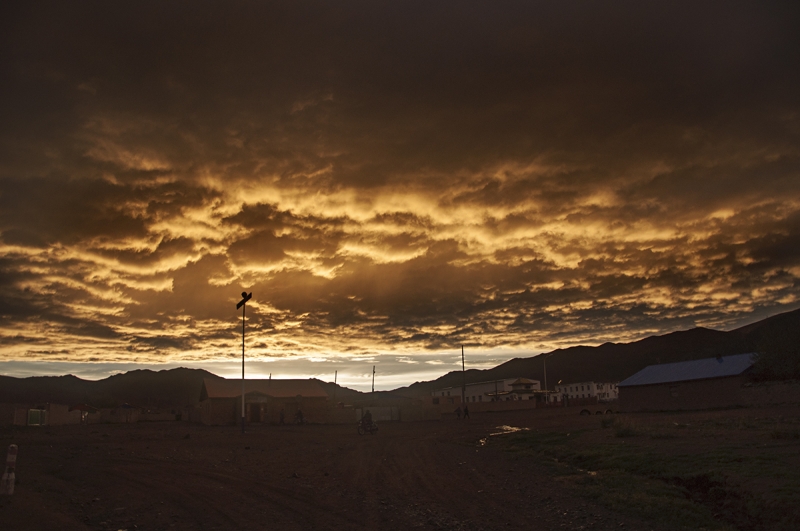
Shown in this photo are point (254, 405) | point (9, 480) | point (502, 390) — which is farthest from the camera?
point (502, 390)

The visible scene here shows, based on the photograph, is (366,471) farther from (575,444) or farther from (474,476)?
(575,444)

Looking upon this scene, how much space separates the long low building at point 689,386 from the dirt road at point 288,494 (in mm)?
38940

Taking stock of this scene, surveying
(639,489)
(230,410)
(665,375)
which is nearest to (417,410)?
(230,410)

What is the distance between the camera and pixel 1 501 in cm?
1091

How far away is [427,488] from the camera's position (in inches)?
591

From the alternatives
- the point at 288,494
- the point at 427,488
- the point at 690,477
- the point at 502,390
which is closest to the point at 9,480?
the point at 288,494

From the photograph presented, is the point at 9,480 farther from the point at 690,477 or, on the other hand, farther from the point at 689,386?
the point at 689,386

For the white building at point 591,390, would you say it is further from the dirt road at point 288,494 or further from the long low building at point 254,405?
the dirt road at point 288,494

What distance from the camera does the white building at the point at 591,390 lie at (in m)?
122

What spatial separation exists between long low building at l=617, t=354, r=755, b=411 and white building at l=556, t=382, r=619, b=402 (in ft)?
195

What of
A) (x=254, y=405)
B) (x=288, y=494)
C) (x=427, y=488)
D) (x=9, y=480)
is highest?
(x=254, y=405)

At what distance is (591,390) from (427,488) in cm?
11609

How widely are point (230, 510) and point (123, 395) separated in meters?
206

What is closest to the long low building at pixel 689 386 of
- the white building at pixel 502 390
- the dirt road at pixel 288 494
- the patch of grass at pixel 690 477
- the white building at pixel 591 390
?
the patch of grass at pixel 690 477
